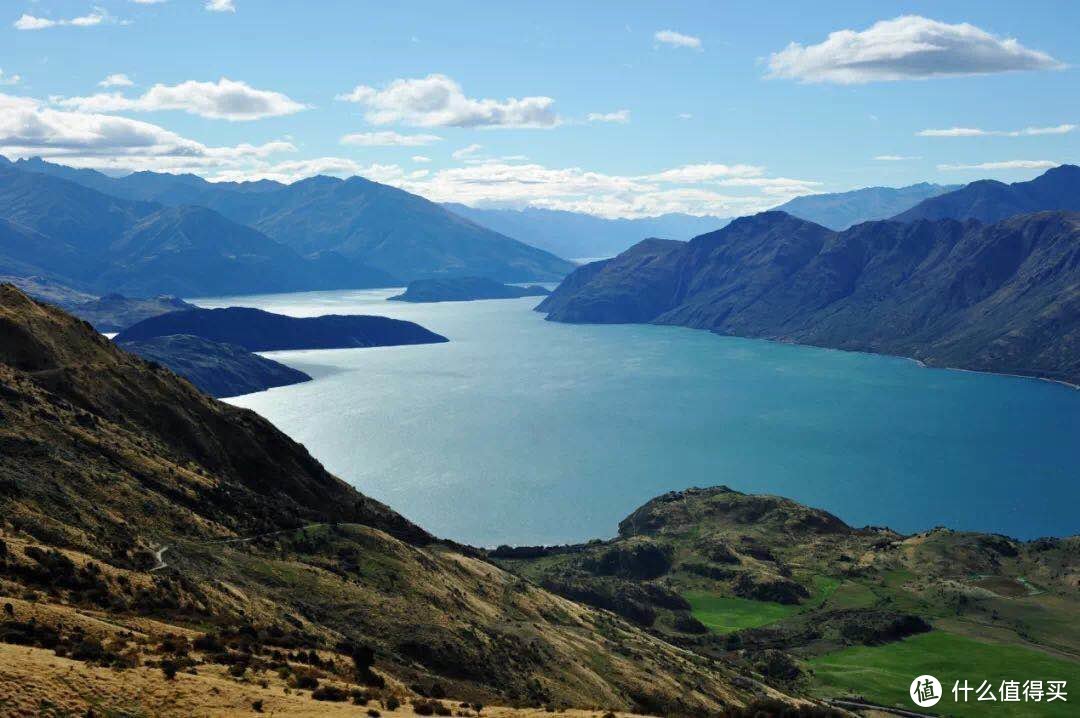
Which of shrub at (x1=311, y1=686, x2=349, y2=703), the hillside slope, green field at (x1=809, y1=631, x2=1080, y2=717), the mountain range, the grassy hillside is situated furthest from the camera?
the grassy hillside

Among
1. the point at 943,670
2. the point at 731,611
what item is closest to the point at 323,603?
the point at 943,670

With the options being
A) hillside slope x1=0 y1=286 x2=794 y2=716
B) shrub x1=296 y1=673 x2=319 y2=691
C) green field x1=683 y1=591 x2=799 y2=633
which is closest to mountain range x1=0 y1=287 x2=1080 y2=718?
hillside slope x1=0 y1=286 x2=794 y2=716

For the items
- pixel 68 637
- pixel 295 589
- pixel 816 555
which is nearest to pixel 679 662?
pixel 295 589

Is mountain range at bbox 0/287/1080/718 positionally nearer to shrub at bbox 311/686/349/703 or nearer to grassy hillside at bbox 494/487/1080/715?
shrub at bbox 311/686/349/703

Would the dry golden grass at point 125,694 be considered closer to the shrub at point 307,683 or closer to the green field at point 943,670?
the shrub at point 307,683

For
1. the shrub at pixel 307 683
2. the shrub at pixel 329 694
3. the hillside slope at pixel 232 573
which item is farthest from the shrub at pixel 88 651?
the shrub at pixel 329 694

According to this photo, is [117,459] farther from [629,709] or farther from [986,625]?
[986,625]
